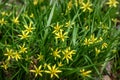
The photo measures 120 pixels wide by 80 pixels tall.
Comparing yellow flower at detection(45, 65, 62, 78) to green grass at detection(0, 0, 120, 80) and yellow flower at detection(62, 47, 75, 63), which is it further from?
yellow flower at detection(62, 47, 75, 63)

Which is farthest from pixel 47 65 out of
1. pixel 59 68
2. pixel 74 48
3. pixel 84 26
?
pixel 84 26

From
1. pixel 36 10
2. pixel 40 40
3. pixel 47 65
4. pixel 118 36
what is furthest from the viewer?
pixel 36 10

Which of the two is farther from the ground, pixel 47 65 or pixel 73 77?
pixel 47 65

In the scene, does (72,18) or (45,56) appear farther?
(72,18)

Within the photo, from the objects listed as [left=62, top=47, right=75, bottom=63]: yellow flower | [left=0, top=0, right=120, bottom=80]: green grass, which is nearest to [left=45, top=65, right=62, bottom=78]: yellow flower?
[left=0, top=0, right=120, bottom=80]: green grass

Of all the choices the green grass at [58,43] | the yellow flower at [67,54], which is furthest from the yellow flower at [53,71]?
the yellow flower at [67,54]

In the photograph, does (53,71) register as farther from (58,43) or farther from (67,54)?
(58,43)

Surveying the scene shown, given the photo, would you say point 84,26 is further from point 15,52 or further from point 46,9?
point 15,52

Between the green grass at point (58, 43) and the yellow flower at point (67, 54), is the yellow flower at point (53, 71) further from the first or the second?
the yellow flower at point (67, 54)
